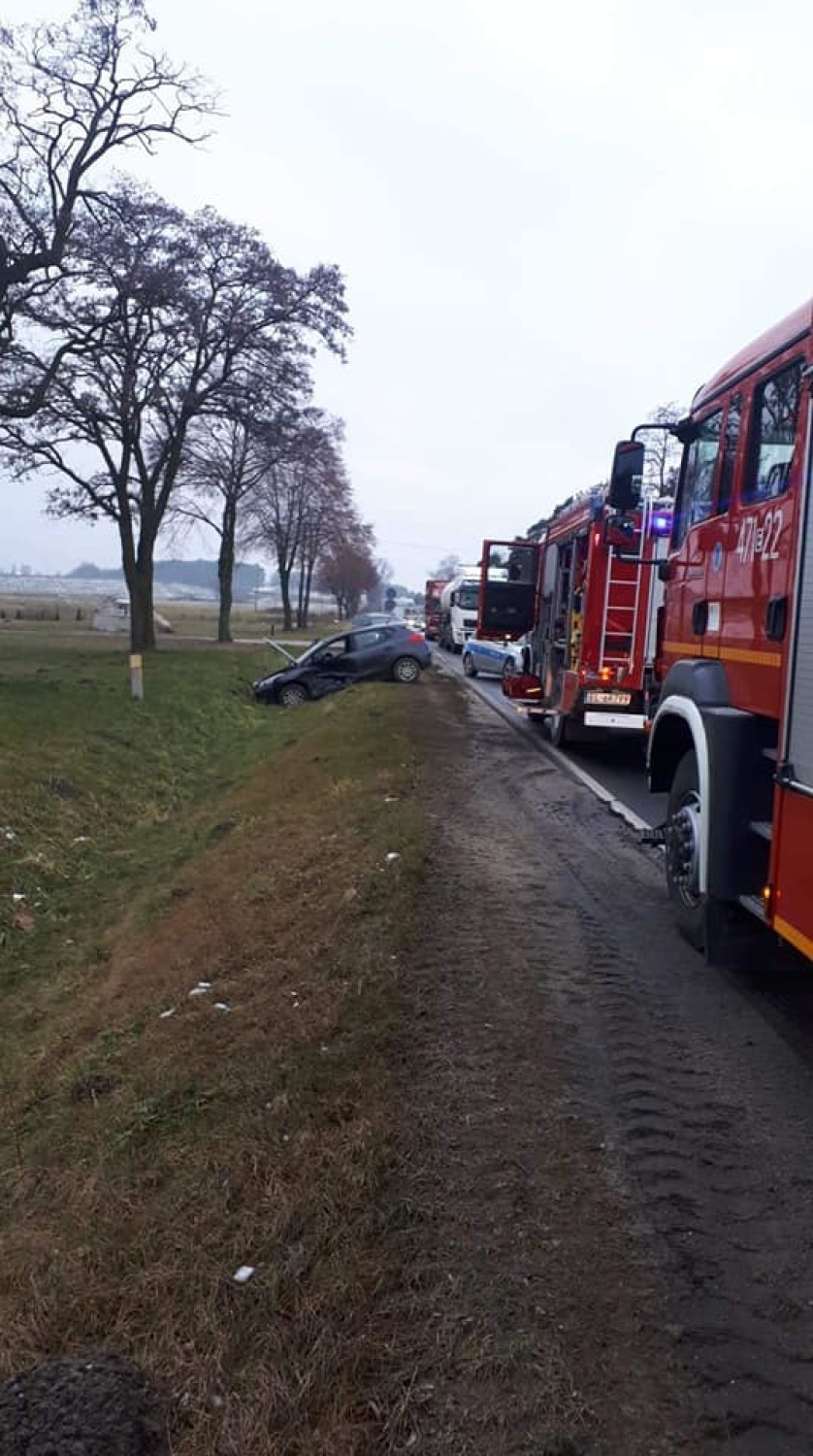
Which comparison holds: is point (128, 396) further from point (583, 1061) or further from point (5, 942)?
point (583, 1061)

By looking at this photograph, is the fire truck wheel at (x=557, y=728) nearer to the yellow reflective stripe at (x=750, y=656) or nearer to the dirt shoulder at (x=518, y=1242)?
the dirt shoulder at (x=518, y=1242)

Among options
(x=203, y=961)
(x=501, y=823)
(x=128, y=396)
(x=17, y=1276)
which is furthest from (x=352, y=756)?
(x=128, y=396)

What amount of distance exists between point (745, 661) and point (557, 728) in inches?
375

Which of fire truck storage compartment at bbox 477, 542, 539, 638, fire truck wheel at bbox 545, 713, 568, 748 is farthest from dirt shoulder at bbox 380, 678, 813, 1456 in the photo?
fire truck storage compartment at bbox 477, 542, 539, 638

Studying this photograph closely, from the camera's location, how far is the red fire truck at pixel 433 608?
177 feet

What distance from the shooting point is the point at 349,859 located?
846 centimetres

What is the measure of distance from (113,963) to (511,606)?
37.1 feet

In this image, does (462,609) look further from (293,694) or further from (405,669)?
(293,694)

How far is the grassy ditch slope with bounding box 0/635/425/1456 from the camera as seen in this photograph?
311 cm

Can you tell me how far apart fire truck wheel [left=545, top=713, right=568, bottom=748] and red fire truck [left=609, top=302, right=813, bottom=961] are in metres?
7.59

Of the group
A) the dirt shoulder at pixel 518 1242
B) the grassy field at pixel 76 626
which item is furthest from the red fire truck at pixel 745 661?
the grassy field at pixel 76 626

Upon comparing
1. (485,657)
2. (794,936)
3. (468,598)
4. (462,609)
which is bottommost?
(794,936)

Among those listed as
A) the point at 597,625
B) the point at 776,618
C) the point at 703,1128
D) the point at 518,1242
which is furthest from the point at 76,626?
the point at 518,1242

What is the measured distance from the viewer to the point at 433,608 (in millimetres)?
58156
